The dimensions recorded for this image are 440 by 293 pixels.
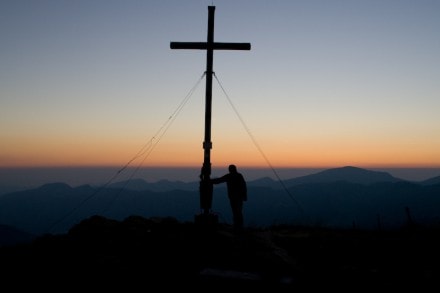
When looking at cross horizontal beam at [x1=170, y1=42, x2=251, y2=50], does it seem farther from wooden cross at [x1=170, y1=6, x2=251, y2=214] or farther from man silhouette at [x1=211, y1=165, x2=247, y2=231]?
man silhouette at [x1=211, y1=165, x2=247, y2=231]

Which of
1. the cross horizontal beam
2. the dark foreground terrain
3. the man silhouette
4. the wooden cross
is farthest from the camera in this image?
the man silhouette

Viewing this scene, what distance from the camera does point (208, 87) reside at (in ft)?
40.6

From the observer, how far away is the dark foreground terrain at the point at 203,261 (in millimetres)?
6534

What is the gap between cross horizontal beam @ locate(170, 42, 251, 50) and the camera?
1291 centimetres

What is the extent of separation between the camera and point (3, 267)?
9797 mm

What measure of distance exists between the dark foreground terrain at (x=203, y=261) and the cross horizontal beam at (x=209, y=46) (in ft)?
19.5

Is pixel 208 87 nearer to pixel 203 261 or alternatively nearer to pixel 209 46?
pixel 209 46

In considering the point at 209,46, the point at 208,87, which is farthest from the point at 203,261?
the point at 209,46

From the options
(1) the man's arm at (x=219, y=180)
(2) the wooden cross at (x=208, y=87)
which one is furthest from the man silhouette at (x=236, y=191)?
(2) the wooden cross at (x=208, y=87)

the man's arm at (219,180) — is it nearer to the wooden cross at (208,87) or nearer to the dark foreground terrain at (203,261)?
the wooden cross at (208,87)

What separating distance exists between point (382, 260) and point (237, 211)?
16.1 feet

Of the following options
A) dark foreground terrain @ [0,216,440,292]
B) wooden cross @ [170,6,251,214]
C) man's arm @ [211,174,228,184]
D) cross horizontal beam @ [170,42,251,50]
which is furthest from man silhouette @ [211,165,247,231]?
cross horizontal beam @ [170,42,251,50]

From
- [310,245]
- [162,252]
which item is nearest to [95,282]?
[162,252]

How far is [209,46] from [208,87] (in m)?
1.54
